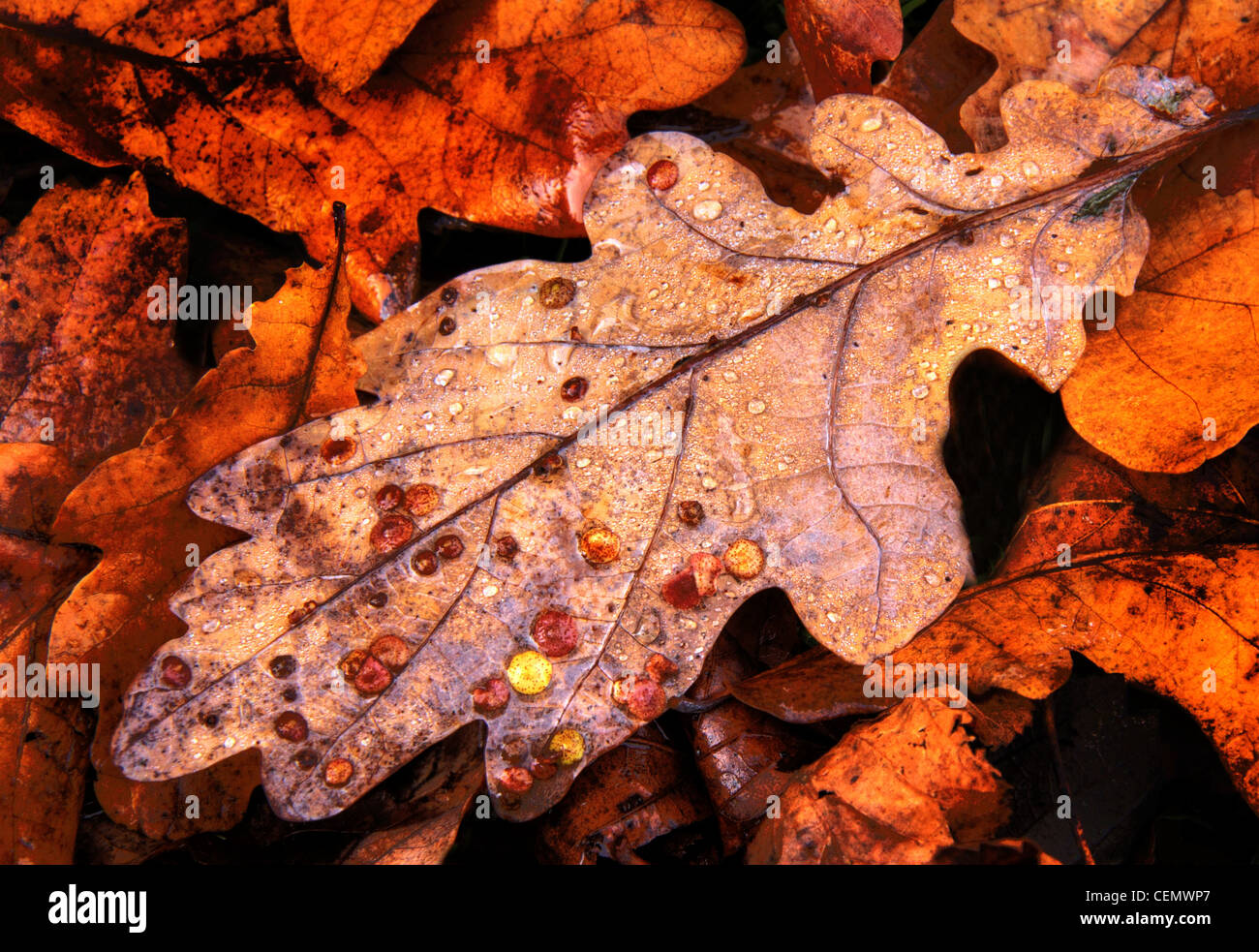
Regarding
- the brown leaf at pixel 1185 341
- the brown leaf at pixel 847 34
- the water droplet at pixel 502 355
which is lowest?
the water droplet at pixel 502 355

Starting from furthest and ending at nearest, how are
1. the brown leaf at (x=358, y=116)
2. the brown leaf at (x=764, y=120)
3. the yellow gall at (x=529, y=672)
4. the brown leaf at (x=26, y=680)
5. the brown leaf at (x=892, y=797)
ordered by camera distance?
the brown leaf at (x=764, y=120)
the brown leaf at (x=358, y=116)
the brown leaf at (x=26, y=680)
the yellow gall at (x=529, y=672)
the brown leaf at (x=892, y=797)

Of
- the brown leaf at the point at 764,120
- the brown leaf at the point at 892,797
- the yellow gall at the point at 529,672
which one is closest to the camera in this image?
the brown leaf at the point at 892,797

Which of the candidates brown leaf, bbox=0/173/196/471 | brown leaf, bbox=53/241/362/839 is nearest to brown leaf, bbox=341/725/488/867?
brown leaf, bbox=53/241/362/839

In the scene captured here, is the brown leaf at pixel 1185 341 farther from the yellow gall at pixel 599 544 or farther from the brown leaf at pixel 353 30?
the brown leaf at pixel 353 30

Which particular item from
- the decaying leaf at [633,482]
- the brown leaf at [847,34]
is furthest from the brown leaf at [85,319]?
the brown leaf at [847,34]

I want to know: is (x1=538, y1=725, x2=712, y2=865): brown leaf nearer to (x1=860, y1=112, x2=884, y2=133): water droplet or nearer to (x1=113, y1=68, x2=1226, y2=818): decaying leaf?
(x1=113, y1=68, x2=1226, y2=818): decaying leaf
